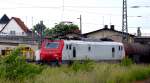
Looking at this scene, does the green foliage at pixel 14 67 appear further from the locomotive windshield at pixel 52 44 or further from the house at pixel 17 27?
the house at pixel 17 27

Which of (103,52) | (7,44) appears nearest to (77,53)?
(103,52)

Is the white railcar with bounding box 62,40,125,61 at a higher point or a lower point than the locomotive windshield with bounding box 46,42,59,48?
lower

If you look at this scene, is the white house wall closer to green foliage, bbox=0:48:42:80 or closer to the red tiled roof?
the red tiled roof

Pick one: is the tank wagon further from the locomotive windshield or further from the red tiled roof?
the red tiled roof

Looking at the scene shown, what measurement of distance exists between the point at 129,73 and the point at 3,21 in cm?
7452

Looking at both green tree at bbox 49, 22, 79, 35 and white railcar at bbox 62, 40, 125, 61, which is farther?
green tree at bbox 49, 22, 79, 35

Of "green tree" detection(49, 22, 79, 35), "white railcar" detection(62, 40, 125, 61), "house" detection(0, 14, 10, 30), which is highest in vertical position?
"house" detection(0, 14, 10, 30)

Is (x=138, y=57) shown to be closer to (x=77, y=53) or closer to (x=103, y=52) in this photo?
(x=103, y=52)

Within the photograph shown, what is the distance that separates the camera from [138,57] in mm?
45062

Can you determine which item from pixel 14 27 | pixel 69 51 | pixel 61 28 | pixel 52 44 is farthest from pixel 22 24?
pixel 69 51

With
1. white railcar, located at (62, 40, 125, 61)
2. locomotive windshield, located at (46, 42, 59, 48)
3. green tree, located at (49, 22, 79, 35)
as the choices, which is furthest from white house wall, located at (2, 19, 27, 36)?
locomotive windshield, located at (46, 42, 59, 48)

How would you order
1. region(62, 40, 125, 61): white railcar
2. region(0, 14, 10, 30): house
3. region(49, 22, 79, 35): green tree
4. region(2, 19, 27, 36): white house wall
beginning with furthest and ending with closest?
region(0, 14, 10, 30): house < region(2, 19, 27, 36): white house wall < region(49, 22, 79, 35): green tree < region(62, 40, 125, 61): white railcar

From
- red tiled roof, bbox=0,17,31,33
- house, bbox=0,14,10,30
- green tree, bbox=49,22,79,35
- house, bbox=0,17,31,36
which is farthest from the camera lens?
house, bbox=0,14,10,30

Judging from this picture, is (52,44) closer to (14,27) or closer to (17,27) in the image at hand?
(17,27)
